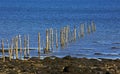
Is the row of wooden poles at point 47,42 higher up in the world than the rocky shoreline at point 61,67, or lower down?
higher up

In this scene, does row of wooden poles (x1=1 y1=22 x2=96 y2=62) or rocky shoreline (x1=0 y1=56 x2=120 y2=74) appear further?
row of wooden poles (x1=1 y1=22 x2=96 y2=62)

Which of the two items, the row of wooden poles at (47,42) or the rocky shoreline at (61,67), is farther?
the row of wooden poles at (47,42)

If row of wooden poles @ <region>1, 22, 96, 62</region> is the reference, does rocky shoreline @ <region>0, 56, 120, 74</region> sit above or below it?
below

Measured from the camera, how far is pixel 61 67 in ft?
140

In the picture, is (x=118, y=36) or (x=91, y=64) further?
(x=118, y=36)

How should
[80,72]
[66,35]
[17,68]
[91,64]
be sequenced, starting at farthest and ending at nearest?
[66,35] < [91,64] < [17,68] < [80,72]

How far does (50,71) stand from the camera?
132ft

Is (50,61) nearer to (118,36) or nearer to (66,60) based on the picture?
(66,60)

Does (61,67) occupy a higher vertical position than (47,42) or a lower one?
lower

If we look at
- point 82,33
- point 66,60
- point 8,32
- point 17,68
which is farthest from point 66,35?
point 17,68

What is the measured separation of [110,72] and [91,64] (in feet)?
21.8

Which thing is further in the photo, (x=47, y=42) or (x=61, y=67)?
(x=47, y=42)

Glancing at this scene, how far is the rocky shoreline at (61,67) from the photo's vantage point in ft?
130

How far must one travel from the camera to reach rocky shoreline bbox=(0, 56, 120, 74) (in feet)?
130
